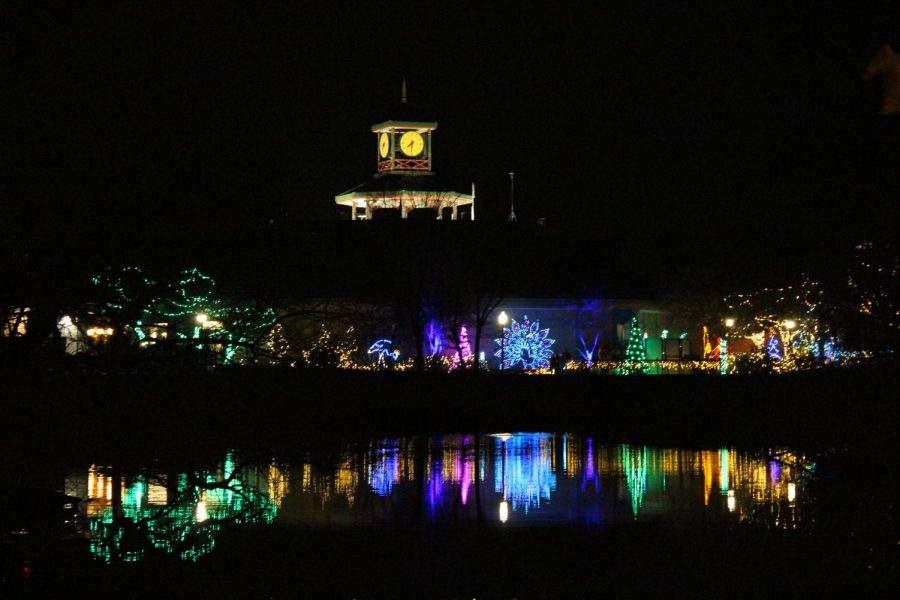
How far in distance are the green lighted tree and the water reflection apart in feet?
79.9

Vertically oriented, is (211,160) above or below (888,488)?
above

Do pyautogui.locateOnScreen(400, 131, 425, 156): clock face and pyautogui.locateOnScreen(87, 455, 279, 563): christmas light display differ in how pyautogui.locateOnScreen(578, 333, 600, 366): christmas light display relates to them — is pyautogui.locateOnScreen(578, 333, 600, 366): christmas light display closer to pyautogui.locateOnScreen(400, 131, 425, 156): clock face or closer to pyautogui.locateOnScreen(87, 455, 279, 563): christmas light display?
pyautogui.locateOnScreen(400, 131, 425, 156): clock face

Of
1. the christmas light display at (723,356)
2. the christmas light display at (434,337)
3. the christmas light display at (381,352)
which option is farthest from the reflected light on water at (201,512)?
the christmas light display at (723,356)

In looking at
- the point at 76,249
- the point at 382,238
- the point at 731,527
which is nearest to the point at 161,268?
the point at 76,249

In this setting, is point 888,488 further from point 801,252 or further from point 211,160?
point 801,252

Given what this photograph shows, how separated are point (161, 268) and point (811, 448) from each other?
19.6 metres

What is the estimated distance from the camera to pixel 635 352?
56.6 meters

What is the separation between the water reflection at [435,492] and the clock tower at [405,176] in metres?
52.2

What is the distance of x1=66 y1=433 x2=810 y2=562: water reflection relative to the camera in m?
17.8

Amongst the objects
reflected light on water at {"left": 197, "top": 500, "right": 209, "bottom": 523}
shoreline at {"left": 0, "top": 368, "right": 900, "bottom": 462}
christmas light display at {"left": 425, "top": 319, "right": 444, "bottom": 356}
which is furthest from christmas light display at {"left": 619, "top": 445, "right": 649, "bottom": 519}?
christmas light display at {"left": 425, "top": 319, "right": 444, "bottom": 356}

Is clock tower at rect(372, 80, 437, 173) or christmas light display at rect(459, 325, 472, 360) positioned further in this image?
clock tower at rect(372, 80, 437, 173)

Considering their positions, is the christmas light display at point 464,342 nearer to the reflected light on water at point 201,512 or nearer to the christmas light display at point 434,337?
the christmas light display at point 434,337

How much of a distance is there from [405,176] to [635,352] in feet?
96.7

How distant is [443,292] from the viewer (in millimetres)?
53188
